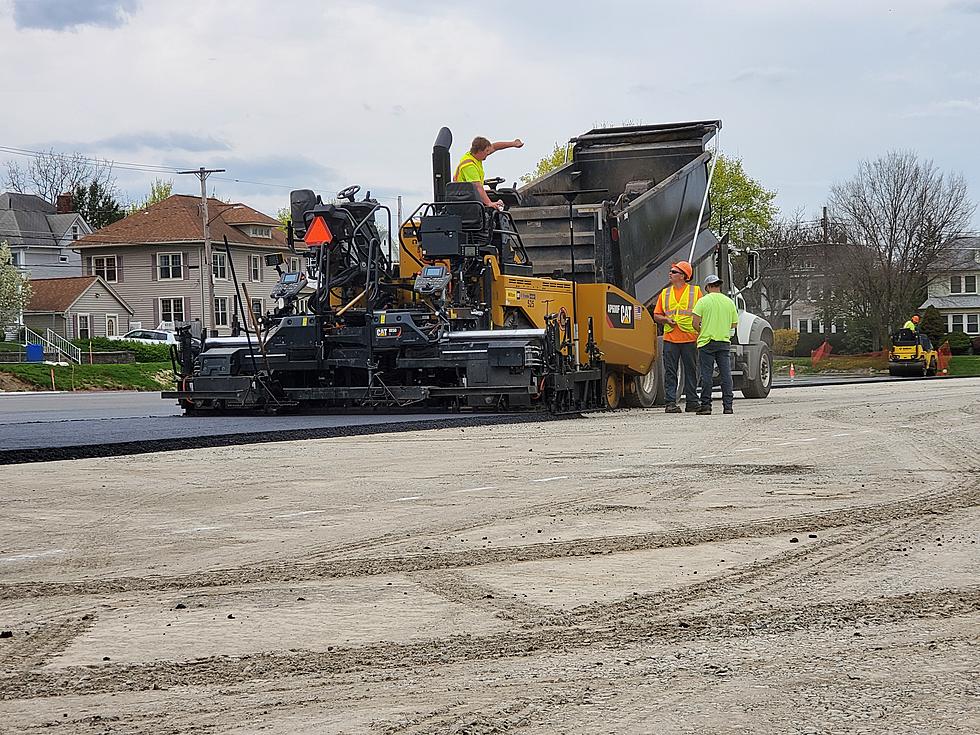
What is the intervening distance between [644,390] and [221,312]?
172ft

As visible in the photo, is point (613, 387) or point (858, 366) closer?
point (613, 387)

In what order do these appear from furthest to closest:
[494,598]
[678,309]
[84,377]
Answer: [84,377] → [678,309] → [494,598]

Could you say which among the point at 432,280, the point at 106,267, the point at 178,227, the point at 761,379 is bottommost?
the point at 761,379

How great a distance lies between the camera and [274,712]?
133 inches

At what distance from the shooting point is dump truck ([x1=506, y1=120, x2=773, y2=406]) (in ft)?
50.5

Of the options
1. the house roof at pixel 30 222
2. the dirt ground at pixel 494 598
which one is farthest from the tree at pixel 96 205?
the dirt ground at pixel 494 598

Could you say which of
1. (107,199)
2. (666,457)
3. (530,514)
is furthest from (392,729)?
(107,199)

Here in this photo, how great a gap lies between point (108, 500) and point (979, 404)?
11.2 metres

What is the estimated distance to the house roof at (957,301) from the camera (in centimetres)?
8425

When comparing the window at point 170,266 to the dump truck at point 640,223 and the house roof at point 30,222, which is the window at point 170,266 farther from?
the dump truck at point 640,223

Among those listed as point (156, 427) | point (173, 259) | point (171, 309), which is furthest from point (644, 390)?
point (171, 309)

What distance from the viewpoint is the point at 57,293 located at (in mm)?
62094

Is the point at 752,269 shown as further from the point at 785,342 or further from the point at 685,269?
the point at 785,342

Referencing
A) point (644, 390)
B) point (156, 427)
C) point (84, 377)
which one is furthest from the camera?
point (84, 377)
